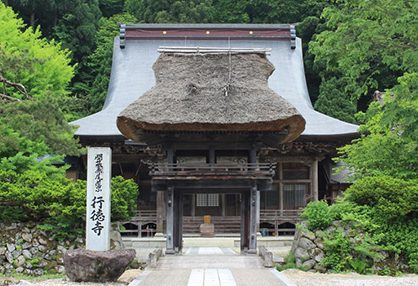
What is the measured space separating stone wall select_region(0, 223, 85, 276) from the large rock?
3.40 metres

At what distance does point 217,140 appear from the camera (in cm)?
1520

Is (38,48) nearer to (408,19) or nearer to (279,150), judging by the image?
(279,150)

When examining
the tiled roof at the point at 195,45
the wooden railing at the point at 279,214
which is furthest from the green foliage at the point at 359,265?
the tiled roof at the point at 195,45

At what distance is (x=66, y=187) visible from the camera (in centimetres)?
1456

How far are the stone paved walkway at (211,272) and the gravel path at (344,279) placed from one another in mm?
887

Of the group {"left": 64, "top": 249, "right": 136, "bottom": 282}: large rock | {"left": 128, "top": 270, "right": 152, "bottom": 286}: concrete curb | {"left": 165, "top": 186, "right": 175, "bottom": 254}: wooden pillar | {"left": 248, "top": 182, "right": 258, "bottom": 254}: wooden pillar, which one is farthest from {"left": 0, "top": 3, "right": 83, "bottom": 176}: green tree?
{"left": 248, "top": 182, "right": 258, "bottom": 254}: wooden pillar

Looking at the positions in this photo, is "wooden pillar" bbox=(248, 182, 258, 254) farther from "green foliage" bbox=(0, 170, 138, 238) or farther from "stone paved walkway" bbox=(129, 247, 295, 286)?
"green foliage" bbox=(0, 170, 138, 238)

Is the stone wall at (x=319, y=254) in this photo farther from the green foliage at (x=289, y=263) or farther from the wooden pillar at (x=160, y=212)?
the wooden pillar at (x=160, y=212)

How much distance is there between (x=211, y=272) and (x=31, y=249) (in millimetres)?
5962

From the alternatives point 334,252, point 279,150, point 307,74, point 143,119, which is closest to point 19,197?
point 143,119

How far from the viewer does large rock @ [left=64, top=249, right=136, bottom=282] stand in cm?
1109

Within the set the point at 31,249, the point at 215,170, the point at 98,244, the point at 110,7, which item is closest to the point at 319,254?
the point at 215,170

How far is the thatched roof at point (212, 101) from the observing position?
14.0 metres

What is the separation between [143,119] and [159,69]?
3.17 meters
